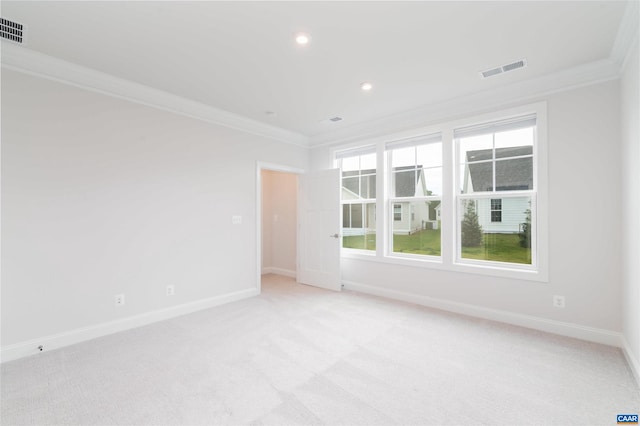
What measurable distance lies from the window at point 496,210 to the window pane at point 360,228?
5.59 ft

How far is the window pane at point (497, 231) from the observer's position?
11.0ft

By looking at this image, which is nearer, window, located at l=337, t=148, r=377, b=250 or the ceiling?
the ceiling

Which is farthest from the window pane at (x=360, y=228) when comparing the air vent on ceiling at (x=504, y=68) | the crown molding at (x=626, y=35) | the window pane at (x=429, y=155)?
the crown molding at (x=626, y=35)

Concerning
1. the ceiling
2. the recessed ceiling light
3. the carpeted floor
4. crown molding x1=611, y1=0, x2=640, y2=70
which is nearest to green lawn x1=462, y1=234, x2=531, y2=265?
the carpeted floor

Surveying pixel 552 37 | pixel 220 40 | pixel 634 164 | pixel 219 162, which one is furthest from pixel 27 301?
pixel 634 164

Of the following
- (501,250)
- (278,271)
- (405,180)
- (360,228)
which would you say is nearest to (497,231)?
(501,250)

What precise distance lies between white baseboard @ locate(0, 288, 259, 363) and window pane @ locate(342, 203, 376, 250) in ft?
7.14

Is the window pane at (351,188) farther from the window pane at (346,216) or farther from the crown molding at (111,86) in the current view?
the crown molding at (111,86)

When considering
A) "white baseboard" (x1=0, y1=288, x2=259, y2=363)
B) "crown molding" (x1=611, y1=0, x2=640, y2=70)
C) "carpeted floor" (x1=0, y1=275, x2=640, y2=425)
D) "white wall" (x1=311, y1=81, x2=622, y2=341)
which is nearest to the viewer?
"carpeted floor" (x1=0, y1=275, x2=640, y2=425)

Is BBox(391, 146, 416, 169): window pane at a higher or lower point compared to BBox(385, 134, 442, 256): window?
higher

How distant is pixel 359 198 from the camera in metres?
4.90

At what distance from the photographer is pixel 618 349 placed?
2.66 m

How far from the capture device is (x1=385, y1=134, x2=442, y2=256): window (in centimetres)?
404

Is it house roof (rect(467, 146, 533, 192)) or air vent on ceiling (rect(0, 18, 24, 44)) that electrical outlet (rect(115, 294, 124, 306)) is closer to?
air vent on ceiling (rect(0, 18, 24, 44))
